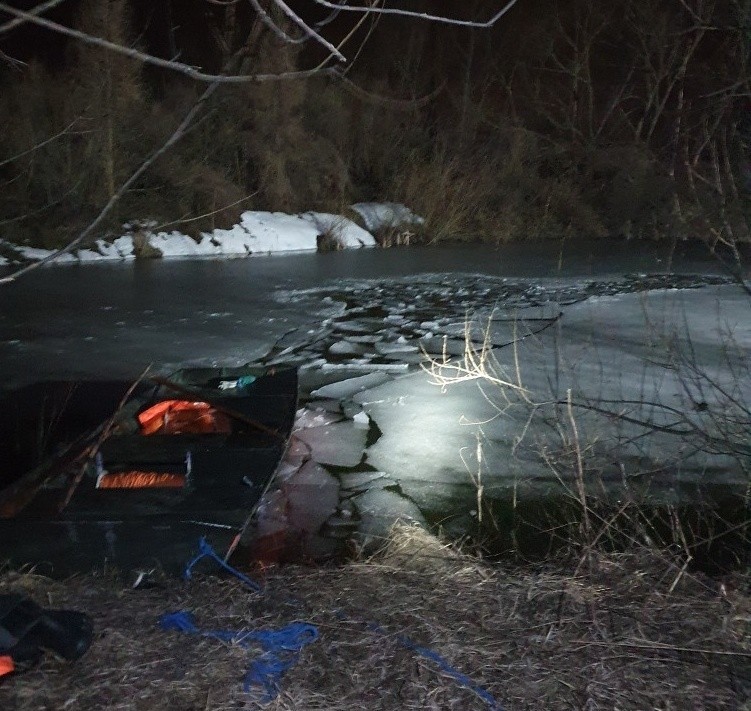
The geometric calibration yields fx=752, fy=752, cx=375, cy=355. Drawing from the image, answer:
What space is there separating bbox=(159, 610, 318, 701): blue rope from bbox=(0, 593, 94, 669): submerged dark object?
1.17ft

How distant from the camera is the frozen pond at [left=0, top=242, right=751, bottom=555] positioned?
4.78 m

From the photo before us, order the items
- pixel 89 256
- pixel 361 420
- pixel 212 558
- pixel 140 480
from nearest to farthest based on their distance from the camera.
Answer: pixel 212 558
pixel 140 480
pixel 361 420
pixel 89 256

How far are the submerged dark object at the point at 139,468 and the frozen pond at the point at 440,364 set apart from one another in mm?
369

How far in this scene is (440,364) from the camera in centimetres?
773

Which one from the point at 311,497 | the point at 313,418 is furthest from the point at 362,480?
the point at 313,418

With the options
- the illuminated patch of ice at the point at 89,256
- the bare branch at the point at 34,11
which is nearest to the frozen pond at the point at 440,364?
the illuminated patch of ice at the point at 89,256

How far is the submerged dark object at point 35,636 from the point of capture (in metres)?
2.35

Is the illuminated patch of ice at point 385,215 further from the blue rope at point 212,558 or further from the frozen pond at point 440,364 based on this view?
the blue rope at point 212,558

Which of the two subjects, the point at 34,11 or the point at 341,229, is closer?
the point at 34,11

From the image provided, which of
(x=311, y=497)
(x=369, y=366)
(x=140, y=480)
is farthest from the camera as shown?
(x=369, y=366)

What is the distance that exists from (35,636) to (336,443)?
11.5 ft

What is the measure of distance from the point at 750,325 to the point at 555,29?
21.8m

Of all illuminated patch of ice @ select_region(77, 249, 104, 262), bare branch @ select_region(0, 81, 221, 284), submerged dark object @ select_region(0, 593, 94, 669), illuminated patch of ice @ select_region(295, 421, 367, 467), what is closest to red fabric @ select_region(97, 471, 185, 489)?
illuminated patch of ice @ select_region(295, 421, 367, 467)

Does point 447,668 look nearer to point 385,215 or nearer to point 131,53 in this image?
point 131,53
